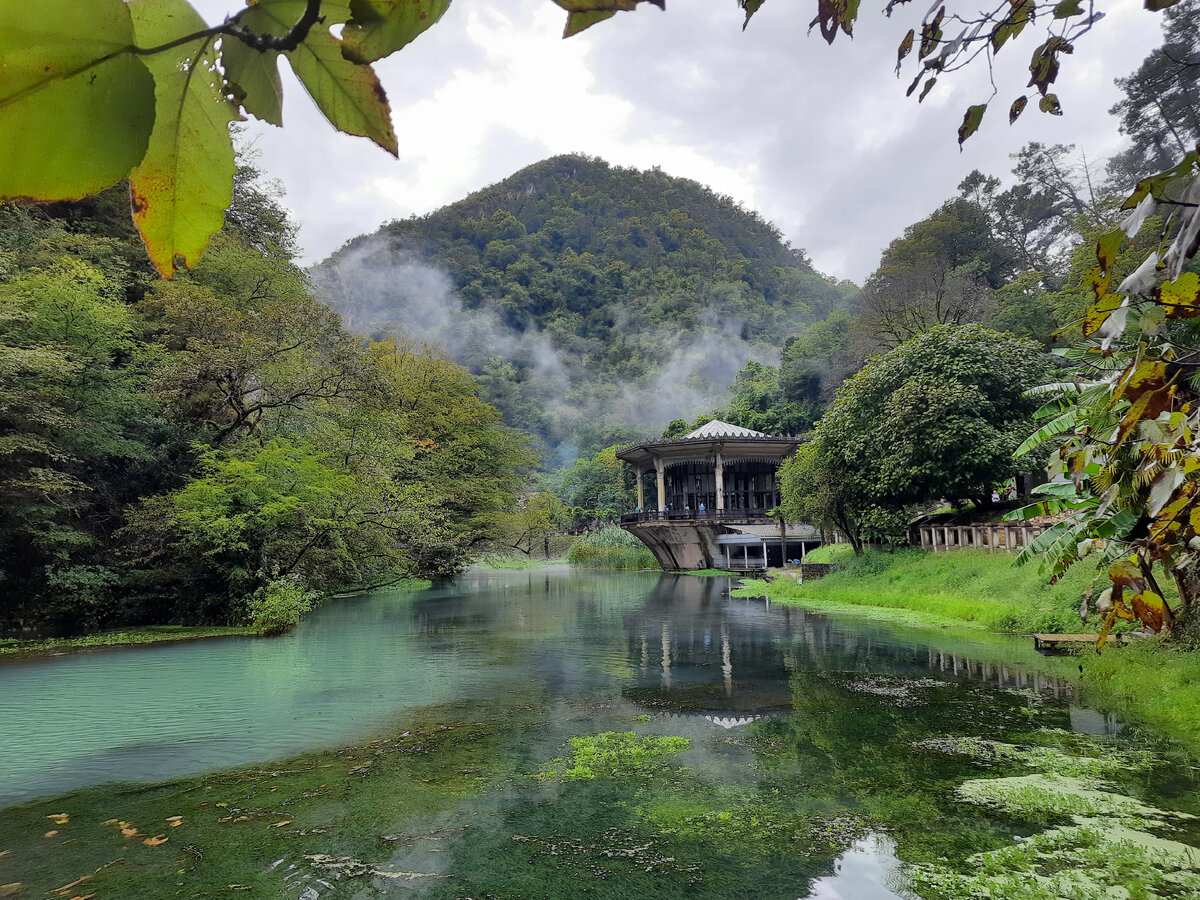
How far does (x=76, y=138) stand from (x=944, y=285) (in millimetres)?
29465

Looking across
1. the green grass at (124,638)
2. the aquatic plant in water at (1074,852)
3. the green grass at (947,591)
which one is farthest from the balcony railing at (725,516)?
the aquatic plant in water at (1074,852)

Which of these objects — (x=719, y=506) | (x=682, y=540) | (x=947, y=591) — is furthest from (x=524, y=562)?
(x=947, y=591)

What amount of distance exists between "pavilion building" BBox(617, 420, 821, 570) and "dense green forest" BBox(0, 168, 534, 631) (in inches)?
515

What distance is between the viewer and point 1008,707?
6.01 meters

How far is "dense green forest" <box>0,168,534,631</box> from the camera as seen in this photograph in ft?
36.0

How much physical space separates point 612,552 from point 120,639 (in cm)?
2253

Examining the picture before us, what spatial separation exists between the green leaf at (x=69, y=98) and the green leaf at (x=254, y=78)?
7 cm

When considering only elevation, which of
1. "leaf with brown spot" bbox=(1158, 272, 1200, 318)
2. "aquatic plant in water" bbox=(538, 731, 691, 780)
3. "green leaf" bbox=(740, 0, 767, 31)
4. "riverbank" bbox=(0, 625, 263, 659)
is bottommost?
"aquatic plant in water" bbox=(538, 731, 691, 780)

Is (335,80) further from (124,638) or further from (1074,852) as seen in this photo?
(124,638)

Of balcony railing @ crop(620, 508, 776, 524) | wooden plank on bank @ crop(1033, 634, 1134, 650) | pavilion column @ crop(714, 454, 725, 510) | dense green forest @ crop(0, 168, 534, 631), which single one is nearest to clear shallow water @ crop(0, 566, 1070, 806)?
wooden plank on bank @ crop(1033, 634, 1134, 650)

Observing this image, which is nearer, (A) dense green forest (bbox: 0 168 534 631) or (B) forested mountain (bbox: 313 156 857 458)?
(A) dense green forest (bbox: 0 168 534 631)

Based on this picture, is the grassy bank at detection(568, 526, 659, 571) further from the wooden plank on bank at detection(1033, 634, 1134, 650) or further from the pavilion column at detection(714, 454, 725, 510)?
the wooden plank on bank at detection(1033, 634, 1134, 650)

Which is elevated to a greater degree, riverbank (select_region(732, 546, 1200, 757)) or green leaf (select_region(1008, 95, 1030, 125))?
green leaf (select_region(1008, 95, 1030, 125))

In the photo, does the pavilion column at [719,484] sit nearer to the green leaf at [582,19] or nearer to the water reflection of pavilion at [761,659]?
the water reflection of pavilion at [761,659]
